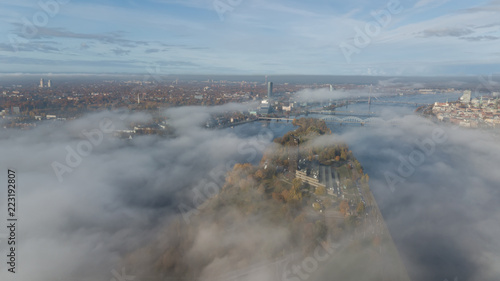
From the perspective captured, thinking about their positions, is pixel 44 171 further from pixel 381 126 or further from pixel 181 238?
pixel 381 126

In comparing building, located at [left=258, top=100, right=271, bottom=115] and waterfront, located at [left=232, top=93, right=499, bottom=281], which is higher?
building, located at [left=258, top=100, right=271, bottom=115]

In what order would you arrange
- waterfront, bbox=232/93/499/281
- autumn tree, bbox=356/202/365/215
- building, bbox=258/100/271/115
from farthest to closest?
1. building, bbox=258/100/271/115
2. autumn tree, bbox=356/202/365/215
3. waterfront, bbox=232/93/499/281

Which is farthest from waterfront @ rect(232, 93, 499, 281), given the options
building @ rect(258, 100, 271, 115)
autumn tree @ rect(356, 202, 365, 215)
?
building @ rect(258, 100, 271, 115)

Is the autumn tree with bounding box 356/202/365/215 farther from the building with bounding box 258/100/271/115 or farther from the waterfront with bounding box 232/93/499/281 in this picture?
Answer: the building with bounding box 258/100/271/115

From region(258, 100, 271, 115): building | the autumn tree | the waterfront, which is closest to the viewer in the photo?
the waterfront

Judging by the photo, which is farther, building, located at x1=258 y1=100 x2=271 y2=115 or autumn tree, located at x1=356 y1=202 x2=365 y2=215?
building, located at x1=258 y1=100 x2=271 y2=115

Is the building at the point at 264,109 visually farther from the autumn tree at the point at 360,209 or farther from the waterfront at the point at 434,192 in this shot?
the autumn tree at the point at 360,209

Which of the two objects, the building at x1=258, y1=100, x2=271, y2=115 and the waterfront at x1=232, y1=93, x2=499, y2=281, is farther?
the building at x1=258, y1=100, x2=271, y2=115

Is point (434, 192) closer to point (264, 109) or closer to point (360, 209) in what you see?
point (360, 209)

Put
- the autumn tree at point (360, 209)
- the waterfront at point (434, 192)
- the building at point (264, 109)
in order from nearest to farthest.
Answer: the waterfront at point (434, 192), the autumn tree at point (360, 209), the building at point (264, 109)

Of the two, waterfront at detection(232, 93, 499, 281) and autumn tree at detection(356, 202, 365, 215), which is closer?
waterfront at detection(232, 93, 499, 281)

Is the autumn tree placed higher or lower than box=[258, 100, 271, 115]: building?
lower

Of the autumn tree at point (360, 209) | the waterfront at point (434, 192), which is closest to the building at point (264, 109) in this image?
the waterfront at point (434, 192)
